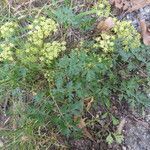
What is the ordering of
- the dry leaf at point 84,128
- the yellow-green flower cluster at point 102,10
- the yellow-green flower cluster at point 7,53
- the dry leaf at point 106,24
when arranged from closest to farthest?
the yellow-green flower cluster at point 7,53
the yellow-green flower cluster at point 102,10
the dry leaf at point 84,128
the dry leaf at point 106,24

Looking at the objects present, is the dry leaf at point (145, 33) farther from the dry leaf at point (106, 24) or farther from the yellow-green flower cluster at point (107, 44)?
the yellow-green flower cluster at point (107, 44)

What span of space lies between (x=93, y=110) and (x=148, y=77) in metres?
0.46

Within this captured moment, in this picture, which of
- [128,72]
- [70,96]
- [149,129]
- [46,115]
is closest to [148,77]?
[128,72]

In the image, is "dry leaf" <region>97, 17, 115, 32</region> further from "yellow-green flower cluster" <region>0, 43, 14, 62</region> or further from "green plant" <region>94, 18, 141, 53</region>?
"yellow-green flower cluster" <region>0, 43, 14, 62</region>

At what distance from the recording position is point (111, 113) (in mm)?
2760

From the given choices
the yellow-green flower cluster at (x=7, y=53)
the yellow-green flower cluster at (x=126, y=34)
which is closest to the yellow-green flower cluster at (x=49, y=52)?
the yellow-green flower cluster at (x=7, y=53)

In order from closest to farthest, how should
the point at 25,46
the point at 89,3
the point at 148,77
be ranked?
the point at 25,46 → the point at 148,77 → the point at 89,3

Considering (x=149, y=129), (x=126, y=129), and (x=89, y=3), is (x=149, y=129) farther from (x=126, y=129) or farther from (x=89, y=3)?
(x=89, y=3)

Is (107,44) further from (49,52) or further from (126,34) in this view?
(49,52)

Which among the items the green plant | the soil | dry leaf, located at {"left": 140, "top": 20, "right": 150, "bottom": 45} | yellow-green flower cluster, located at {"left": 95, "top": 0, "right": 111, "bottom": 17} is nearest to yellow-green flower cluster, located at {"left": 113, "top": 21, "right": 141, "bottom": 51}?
the green plant

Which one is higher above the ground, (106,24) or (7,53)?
(7,53)

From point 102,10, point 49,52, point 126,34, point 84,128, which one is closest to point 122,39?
point 126,34

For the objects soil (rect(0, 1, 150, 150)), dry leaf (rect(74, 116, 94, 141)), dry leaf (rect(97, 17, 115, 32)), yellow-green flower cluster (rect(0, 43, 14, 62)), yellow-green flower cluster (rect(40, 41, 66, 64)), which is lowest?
soil (rect(0, 1, 150, 150))

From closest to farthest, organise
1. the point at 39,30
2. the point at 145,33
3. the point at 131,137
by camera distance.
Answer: the point at 39,30 < the point at 131,137 < the point at 145,33
